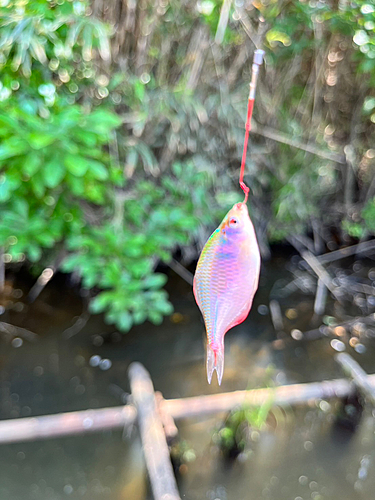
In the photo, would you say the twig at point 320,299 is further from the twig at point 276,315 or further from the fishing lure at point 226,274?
the fishing lure at point 226,274

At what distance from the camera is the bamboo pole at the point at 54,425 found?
3.72ft

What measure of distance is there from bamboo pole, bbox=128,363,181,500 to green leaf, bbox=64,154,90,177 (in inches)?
30.3

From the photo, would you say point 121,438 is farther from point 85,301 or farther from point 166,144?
point 166,144

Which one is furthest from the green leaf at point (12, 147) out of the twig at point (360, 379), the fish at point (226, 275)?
the twig at point (360, 379)

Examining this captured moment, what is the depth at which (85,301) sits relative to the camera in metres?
2.09

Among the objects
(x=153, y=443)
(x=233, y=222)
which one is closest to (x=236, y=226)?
(x=233, y=222)

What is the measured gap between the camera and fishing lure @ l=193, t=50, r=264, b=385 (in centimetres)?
48

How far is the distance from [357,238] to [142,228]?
207 centimetres

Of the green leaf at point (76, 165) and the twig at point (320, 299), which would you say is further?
the twig at point (320, 299)

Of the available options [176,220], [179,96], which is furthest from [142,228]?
[179,96]

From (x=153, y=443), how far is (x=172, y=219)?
81 cm

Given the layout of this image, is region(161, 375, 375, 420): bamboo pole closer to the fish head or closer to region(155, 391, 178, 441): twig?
region(155, 391, 178, 441): twig

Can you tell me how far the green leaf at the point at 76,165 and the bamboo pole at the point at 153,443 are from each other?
2.52 feet

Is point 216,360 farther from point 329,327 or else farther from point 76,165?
point 329,327
